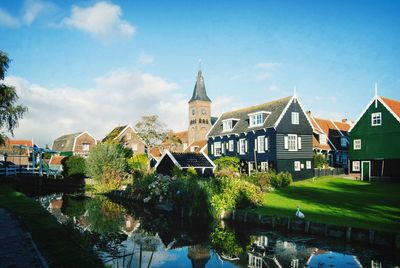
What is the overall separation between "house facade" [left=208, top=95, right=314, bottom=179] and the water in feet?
65.2

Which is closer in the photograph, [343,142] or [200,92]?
[343,142]

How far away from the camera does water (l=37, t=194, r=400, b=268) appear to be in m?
12.0

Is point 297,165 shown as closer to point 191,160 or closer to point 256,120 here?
point 256,120

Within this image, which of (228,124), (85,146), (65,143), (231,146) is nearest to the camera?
(231,146)

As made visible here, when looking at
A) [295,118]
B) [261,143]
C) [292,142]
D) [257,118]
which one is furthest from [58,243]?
[295,118]

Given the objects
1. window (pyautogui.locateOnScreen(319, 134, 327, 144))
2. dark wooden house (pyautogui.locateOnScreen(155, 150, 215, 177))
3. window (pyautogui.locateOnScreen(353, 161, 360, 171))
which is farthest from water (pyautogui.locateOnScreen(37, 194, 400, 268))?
window (pyautogui.locateOnScreen(319, 134, 327, 144))

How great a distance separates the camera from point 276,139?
3841 centimetres

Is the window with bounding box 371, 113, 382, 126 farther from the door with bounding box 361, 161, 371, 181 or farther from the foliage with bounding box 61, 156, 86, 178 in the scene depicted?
the foliage with bounding box 61, 156, 86, 178

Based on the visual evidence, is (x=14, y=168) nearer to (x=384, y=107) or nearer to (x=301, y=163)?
(x=301, y=163)

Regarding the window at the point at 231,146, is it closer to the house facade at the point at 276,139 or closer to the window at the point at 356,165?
the house facade at the point at 276,139

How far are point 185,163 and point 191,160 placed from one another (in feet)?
3.83

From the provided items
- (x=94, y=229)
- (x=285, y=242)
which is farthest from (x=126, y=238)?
(x=285, y=242)

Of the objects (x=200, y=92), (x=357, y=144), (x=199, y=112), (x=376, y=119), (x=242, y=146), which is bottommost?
(x=242, y=146)

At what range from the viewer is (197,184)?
2125 cm
